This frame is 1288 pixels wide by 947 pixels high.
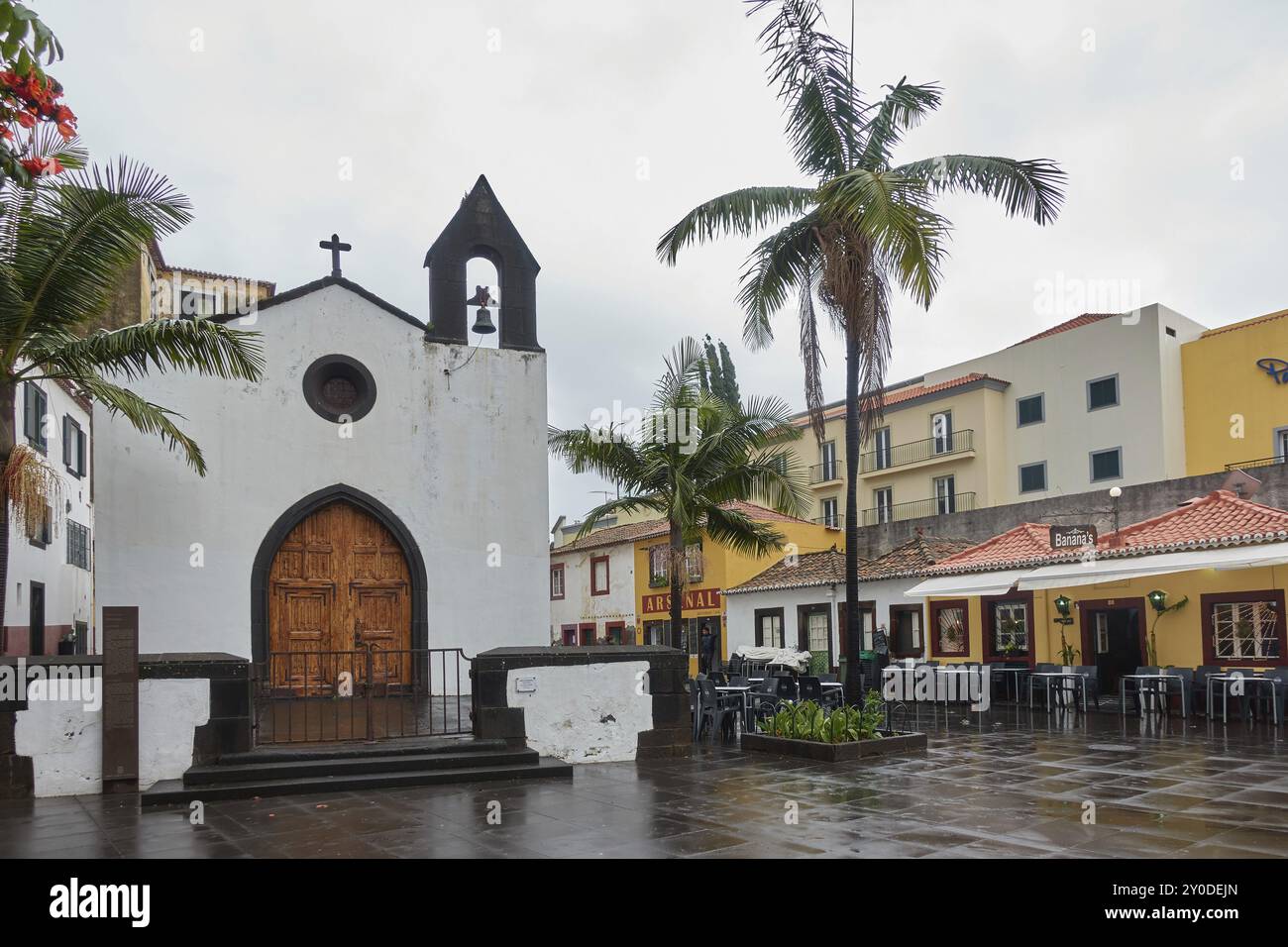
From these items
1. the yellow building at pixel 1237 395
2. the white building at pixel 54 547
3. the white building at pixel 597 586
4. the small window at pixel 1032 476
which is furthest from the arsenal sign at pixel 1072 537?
the small window at pixel 1032 476

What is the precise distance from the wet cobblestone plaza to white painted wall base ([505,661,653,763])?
388 millimetres

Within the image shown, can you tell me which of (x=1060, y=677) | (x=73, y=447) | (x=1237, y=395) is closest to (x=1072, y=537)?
(x=1060, y=677)

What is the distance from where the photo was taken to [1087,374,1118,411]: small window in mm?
33031

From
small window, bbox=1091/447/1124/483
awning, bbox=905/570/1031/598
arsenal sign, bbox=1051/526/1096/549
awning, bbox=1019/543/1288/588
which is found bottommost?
awning, bbox=905/570/1031/598

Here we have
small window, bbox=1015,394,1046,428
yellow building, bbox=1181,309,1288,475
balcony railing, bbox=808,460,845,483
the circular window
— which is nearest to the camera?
the circular window

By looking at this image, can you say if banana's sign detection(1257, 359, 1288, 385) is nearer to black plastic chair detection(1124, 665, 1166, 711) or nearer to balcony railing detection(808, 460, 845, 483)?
balcony railing detection(808, 460, 845, 483)

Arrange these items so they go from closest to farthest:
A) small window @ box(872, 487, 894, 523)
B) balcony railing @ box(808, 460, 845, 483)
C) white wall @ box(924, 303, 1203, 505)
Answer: white wall @ box(924, 303, 1203, 505) < small window @ box(872, 487, 894, 523) < balcony railing @ box(808, 460, 845, 483)

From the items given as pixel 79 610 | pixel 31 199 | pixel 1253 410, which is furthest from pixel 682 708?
pixel 1253 410

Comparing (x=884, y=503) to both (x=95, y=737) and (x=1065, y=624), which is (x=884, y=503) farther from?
(x=95, y=737)

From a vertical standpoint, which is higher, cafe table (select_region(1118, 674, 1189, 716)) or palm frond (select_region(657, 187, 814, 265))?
palm frond (select_region(657, 187, 814, 265))

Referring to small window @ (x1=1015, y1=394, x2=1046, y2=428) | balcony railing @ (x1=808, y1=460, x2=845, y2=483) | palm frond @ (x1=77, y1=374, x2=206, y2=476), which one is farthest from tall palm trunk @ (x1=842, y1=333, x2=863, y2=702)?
balcony railing @ (x1=808, y1=460, x2=845, y2=483)

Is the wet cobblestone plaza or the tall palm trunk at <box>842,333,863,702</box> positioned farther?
the tall palm trunk at <box>842,333,863,702</box>

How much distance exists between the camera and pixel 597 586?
3816 cm

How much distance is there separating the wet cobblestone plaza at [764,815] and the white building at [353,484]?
4737 millimetres
